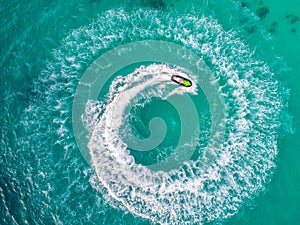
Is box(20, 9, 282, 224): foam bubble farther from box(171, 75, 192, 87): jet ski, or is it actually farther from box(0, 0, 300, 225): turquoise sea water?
box(171, 75, 192, 87): jet ski

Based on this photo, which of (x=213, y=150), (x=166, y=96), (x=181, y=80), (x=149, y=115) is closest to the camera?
(x=213, y=150)

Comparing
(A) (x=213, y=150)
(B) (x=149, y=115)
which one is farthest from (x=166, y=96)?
(A) (x=213, y=150)

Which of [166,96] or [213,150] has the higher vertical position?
[166,96]

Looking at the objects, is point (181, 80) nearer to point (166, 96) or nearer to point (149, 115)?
point (166, 96)

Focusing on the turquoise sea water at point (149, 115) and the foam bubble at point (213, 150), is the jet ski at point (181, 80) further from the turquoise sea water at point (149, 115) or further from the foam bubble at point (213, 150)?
the foam bubble at point (213, 150)

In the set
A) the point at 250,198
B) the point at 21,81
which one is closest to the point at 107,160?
the point at 21,81

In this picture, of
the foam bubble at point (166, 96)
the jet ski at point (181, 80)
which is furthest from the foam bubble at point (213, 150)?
the jet ski at point (181, 80)

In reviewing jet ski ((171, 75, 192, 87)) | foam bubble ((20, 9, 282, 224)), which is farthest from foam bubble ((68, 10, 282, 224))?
jet ski ((171, 75, 192, 87))
